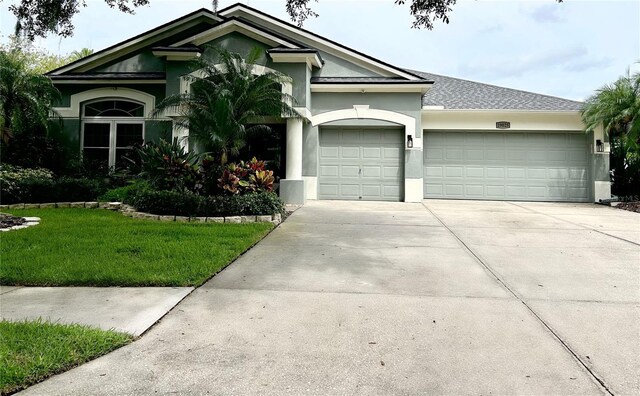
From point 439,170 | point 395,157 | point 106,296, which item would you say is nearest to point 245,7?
point 395,157

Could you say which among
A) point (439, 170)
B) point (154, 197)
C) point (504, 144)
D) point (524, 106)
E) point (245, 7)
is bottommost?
point (154, 197)

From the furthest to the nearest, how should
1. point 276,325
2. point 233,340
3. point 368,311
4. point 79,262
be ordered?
point 79,262 < point 368,311 < point 276,325 < point 233,340

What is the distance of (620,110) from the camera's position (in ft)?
46.9

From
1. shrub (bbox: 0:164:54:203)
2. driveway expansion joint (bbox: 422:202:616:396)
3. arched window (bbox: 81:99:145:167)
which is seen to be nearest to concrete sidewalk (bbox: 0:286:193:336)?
driveway expansion joint (bbox: 422:202:616:396)

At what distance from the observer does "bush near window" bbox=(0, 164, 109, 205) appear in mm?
11867

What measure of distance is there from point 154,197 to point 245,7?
10070 millimetres

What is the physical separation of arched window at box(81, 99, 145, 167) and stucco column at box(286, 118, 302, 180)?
5672mm

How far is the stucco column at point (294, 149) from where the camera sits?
1408cm

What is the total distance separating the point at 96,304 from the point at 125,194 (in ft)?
26.8

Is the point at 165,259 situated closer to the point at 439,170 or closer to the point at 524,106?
the point at 439,170

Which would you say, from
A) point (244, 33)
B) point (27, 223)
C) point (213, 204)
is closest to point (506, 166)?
point (244, 33)

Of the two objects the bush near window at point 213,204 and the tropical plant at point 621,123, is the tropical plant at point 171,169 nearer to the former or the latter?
the bush near window at point 213,204

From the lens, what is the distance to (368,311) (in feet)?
13.9

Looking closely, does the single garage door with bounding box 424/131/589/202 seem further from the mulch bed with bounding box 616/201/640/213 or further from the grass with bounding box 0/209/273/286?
the grass with bounding box 0/209/273/286
